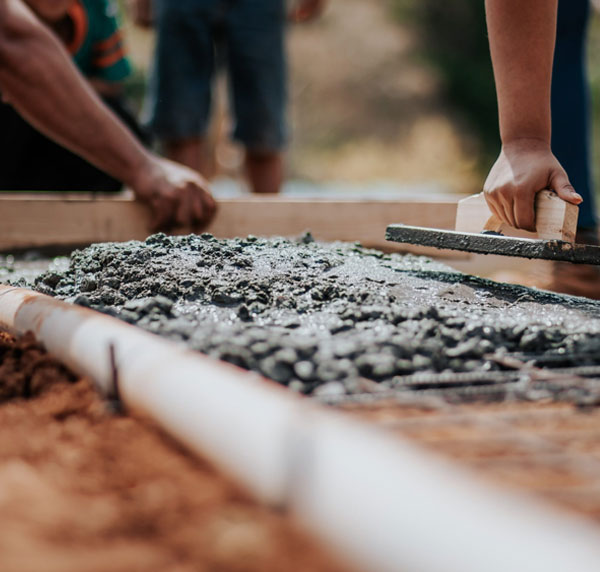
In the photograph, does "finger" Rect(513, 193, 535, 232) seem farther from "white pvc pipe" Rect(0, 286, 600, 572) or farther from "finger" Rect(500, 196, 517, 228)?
"white pvc pipe" Rect(0, 286, 600, 572)

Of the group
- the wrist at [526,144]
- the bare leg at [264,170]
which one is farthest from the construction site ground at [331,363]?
the bare leg at [264,170]

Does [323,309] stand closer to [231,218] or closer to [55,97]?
[231,218]

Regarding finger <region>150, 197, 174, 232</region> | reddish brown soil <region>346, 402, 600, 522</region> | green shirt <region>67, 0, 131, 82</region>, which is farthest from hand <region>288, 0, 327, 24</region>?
reddish brown soil <region>346, 402, 600, 522</region>

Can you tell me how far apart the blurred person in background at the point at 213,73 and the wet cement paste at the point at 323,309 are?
1795 millimetres

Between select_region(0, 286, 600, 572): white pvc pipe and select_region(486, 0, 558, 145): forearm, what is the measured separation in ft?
3.87

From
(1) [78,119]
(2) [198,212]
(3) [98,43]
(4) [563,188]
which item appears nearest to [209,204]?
(2) [198,212]

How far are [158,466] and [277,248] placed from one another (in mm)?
1125

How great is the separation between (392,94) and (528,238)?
57.5 ft

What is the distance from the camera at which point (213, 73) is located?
12.0 feet

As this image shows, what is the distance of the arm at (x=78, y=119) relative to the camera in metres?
2.29

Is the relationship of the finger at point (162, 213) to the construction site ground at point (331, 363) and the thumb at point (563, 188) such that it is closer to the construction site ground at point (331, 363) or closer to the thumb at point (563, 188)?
the construction site ground at point (331, 363)

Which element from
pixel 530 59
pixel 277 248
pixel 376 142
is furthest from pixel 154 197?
pixel 376 142

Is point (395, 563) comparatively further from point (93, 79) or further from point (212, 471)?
point (93, 79)

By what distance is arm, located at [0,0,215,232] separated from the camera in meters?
2.29
